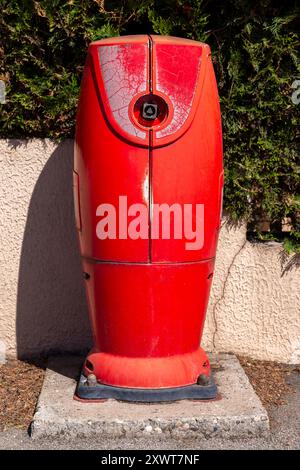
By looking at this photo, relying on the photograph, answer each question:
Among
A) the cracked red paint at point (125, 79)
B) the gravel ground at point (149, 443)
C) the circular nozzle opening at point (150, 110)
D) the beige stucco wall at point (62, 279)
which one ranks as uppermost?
the cracked red paint at point (125, 79)

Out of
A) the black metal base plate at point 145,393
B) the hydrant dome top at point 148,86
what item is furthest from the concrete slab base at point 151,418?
the hydrant dome top at point 148,86

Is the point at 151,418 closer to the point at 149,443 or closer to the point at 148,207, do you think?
the point at 149,443

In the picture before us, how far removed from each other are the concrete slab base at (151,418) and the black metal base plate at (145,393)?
3 cm

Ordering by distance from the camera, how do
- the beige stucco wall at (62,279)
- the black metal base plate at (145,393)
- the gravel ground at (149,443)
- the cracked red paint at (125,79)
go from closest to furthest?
the gravel ground at (149,443)
the cracked red paint at (125,79)
the black metal base plate at (145,393)
the beige stucco wall at (62,279)

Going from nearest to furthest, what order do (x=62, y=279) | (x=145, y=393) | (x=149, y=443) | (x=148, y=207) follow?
(x=149, y=443) < (x=148, y=207) < (x=145, y=393) < (x=62, y=279)

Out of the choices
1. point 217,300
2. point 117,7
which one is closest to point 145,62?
point 117,7

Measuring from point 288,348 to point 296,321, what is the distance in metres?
0.18

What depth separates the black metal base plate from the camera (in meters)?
3.29

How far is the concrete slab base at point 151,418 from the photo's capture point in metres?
3.08

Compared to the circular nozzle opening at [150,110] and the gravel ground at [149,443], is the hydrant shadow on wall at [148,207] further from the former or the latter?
the gravel ground at [149,443]

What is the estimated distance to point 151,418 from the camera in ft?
10.2

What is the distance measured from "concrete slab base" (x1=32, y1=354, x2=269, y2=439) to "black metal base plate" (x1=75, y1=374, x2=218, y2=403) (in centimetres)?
3

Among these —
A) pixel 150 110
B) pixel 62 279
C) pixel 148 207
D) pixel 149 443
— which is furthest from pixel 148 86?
pixel 149 443

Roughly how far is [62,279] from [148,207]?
114 centimetres
